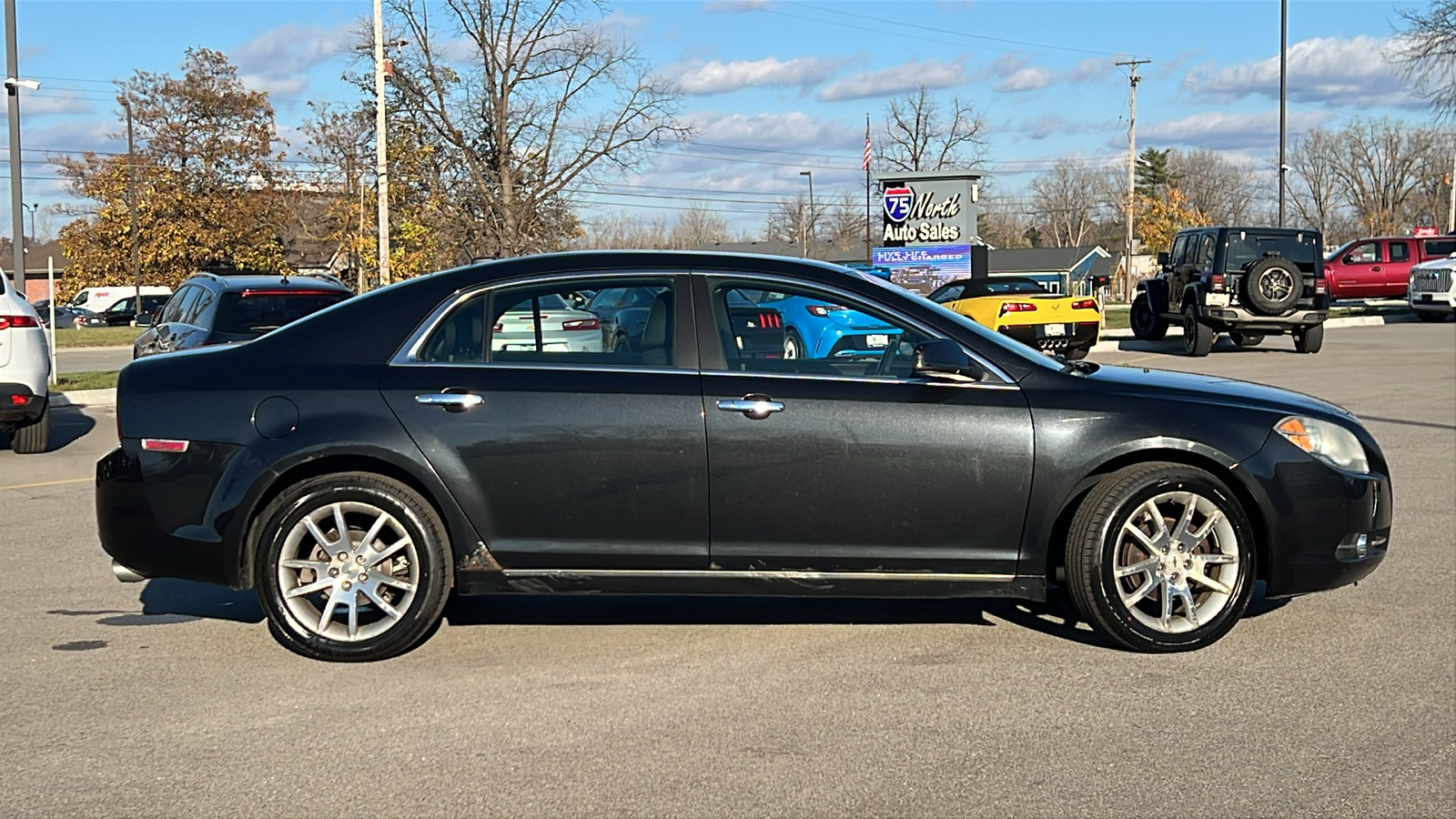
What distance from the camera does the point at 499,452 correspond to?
17.5 ft

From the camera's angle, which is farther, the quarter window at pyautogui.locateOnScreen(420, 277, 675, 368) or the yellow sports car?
the yellow sports car

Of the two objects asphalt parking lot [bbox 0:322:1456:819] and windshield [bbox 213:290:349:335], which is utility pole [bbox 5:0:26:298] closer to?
windshield [bbox 213:290:349:335]

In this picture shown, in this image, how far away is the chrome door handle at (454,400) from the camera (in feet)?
17.5

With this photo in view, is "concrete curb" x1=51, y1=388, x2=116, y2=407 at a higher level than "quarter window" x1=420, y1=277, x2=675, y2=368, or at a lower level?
lower

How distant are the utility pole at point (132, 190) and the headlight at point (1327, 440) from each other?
5486cm

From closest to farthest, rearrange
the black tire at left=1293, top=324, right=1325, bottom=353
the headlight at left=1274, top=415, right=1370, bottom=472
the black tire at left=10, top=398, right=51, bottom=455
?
the headlight at left=1274, top=415, right=1370, bottom=472
the black tire at left=10, top=398, right=51, bottom=455
the black tire at left=1293, top=324, right=1325, bottom=353

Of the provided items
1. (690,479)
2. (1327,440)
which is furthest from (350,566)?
(1327,440)

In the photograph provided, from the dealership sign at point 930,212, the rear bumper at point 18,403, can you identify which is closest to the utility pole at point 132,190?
the dealership sign at point 930,212

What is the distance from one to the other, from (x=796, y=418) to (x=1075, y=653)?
59.0 inches

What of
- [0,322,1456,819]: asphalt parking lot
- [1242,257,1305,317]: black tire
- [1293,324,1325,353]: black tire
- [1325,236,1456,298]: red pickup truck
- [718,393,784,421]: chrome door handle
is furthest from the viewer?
[1325,236,1456,298]: red pickup truck

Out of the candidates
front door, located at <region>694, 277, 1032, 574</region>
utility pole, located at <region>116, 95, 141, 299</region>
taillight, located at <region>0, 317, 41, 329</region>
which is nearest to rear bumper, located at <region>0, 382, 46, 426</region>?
taillight, located at <region>0, 317, 41, 329</region>

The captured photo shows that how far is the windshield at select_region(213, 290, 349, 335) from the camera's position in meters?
12.1

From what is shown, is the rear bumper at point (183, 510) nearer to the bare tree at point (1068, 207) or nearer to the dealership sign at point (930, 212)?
the dealership sign at point (930, 212)

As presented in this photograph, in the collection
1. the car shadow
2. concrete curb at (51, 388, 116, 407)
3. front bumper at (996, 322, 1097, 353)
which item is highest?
front bumper at (996, 322, 1097, 353)
